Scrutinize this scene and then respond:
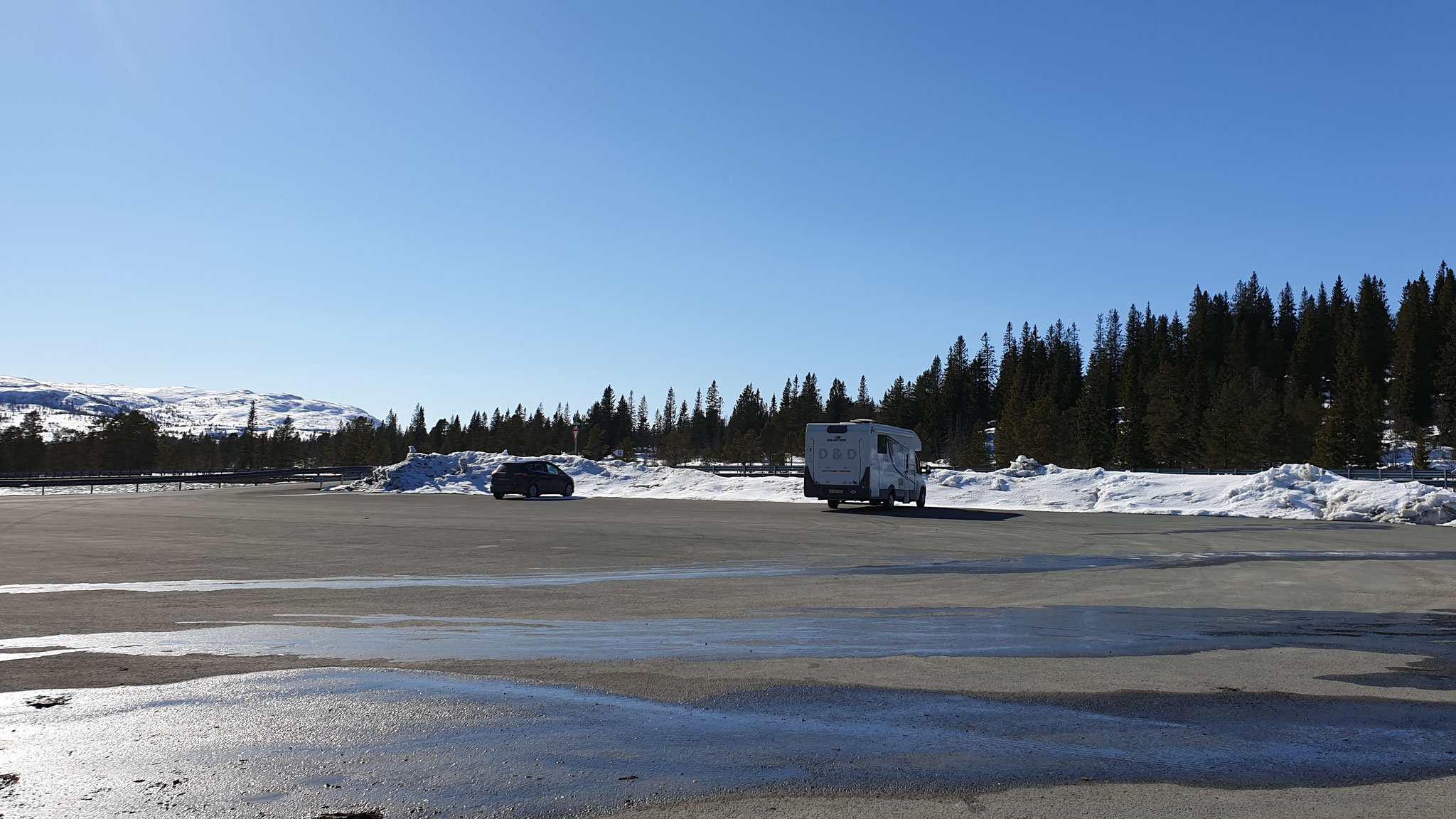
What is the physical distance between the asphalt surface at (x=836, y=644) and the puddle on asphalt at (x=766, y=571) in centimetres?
11

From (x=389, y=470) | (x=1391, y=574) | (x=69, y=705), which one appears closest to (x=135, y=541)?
(x=69, y=705)

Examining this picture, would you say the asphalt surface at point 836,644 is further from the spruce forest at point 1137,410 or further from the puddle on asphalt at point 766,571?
the spruce forest at point 1137,410

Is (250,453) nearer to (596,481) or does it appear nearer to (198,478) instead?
(198,478)

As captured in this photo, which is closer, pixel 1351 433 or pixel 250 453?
pixel 1351 433

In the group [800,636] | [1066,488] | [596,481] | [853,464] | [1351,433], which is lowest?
[800,636]

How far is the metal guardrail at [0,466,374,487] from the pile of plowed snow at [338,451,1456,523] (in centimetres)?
1308

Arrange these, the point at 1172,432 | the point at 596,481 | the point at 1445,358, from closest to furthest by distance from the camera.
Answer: the point at 596,481
the point at 1172,432
the point at 1445,358

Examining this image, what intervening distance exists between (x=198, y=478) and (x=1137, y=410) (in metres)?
99.6

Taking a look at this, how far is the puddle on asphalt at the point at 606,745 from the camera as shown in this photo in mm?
4238

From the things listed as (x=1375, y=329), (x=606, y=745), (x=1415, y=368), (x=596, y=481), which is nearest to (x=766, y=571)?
(x=606, y=745)

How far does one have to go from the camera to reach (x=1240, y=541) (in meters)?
19.8

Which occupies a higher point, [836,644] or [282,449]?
[282,449]

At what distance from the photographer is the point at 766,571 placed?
14.0m

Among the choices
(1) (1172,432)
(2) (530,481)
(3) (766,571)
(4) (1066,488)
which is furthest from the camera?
(1) (1172,432)
